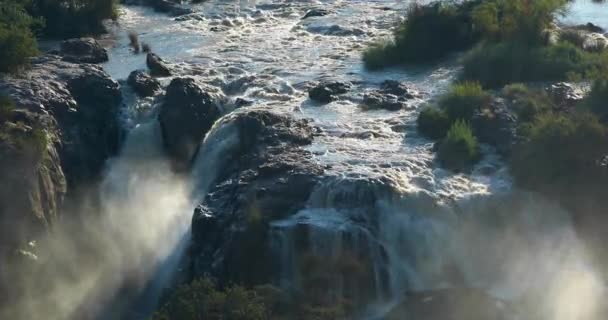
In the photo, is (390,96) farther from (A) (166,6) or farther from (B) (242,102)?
(A) (166,6)

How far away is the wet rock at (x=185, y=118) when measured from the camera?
2364 centimetres

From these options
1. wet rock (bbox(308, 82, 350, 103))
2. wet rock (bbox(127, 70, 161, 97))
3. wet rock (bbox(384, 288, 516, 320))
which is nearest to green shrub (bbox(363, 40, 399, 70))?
wet rock (bbox(308, 82, 350, 103))

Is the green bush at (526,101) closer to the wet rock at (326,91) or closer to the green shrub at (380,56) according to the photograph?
the wet rock at (326,91)

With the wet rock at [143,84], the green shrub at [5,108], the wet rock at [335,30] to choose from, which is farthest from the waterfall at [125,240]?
the wet rock at [335,30]

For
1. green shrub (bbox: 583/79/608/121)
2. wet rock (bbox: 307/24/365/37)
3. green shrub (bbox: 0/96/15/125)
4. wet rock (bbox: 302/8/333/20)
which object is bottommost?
wet rock (bbox: 302/8/333/20)

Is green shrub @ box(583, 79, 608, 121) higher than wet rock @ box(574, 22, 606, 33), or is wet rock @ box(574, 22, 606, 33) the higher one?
green shrub @ box(583, 79, 608, 121)

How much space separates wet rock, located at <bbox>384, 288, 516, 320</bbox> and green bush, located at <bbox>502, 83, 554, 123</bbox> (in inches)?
179

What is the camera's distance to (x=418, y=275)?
62.6 feet

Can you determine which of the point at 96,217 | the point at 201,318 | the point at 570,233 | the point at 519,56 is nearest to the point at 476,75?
the point at 519,56

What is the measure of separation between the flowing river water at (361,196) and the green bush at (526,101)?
3.73 ft

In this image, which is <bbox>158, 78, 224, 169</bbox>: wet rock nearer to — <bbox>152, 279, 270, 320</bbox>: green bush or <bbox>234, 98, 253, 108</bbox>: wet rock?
<bbox>234, 98, 253, 108</bbox>: wet rock

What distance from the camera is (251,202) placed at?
19.8 m

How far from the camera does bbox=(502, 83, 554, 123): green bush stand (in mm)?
22266

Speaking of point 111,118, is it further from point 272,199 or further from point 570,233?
point 570,233
